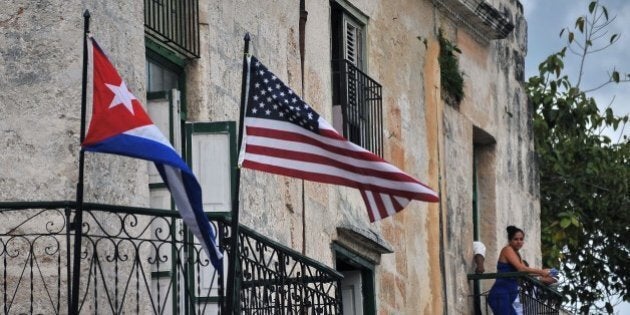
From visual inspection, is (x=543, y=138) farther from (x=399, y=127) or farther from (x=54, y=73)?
(x=54, y=73)

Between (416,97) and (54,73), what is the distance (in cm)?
727

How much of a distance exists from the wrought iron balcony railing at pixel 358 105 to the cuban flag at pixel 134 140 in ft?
18.9

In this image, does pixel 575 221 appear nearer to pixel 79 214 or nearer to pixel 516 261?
pixel 516 261

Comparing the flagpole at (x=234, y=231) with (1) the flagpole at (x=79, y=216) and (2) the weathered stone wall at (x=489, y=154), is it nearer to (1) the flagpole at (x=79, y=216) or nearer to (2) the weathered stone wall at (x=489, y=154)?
(1) the flagpole at (x=79, y=216)

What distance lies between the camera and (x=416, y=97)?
21.8 m

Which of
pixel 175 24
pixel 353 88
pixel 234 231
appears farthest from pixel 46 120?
pixel 353 88

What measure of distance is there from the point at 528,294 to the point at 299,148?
26.4 feet

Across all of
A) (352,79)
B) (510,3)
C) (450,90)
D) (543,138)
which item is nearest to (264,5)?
(352,79)

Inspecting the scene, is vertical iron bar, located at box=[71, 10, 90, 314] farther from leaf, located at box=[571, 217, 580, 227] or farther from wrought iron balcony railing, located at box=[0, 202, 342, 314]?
leaf, located at box=[571, 217, 580, 227]

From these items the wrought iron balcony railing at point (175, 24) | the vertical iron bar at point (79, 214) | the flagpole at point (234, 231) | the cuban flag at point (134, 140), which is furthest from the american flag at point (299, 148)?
the wrought iron balcony railing at point (175, 24)

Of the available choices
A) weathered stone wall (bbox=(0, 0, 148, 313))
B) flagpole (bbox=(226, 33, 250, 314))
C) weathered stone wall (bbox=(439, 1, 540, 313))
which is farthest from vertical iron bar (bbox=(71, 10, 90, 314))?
weathered stone wall (bbox=(439, 1, 540, 313))

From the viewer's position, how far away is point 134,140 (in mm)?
13484

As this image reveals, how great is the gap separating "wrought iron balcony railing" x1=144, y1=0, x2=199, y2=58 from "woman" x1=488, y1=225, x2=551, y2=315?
639 centimetres

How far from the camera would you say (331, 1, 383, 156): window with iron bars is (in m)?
19.9
